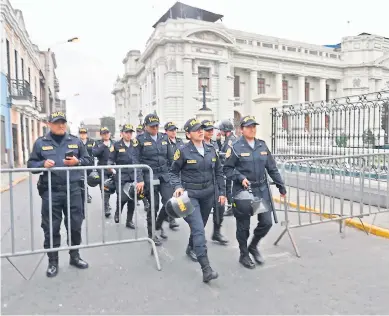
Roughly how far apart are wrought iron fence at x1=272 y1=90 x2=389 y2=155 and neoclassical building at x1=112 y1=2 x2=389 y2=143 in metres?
23.4

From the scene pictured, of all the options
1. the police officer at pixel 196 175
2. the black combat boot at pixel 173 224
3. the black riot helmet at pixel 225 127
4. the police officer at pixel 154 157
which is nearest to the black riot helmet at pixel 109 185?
the black combat boot at pixel 173 224

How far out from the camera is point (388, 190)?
5859mm

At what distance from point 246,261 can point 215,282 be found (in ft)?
2.06

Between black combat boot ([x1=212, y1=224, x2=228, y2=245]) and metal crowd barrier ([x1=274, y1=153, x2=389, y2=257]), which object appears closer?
black combat boot ([x1=212, y1=224, x2=228, y2=245])

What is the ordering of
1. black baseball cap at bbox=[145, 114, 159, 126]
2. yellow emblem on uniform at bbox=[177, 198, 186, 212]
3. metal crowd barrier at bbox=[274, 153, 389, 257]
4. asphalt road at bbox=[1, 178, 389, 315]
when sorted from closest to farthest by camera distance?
asphalt road at bbox=[1, 178, 389, 315]
yellow emblem on uniform at bbox=[177, 198, 186, 212]
black baseball cap at bbox=[145, 114, 159, 126]
metal crowd barrier at bbox=[274, 153, 389, 257]

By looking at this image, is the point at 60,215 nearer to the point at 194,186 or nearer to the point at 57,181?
the point at 57,181

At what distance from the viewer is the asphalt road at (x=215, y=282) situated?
3.28 m

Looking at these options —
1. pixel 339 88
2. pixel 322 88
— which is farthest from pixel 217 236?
pixel 339 88

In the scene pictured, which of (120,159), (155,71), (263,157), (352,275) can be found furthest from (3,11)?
(155,71)

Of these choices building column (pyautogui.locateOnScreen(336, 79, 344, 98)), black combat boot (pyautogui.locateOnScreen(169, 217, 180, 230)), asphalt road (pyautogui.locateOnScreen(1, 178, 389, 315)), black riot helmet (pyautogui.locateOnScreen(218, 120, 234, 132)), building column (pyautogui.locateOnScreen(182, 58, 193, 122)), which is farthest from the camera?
building column (pyautogui.locateOnScreen(336, 79, 344, 98))

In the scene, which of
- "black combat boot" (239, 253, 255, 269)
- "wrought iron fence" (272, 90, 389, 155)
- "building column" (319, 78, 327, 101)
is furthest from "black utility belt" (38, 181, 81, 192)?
"building column" (319, 78, 327, 101)

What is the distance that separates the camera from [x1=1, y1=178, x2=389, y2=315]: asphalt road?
328cm

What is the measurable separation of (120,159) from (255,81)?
4506 centimetres

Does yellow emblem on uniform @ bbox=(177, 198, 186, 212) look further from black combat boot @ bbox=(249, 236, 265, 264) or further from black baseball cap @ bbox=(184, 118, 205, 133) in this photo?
black combat boot @ bbox=(249, 236, 265, 264)
